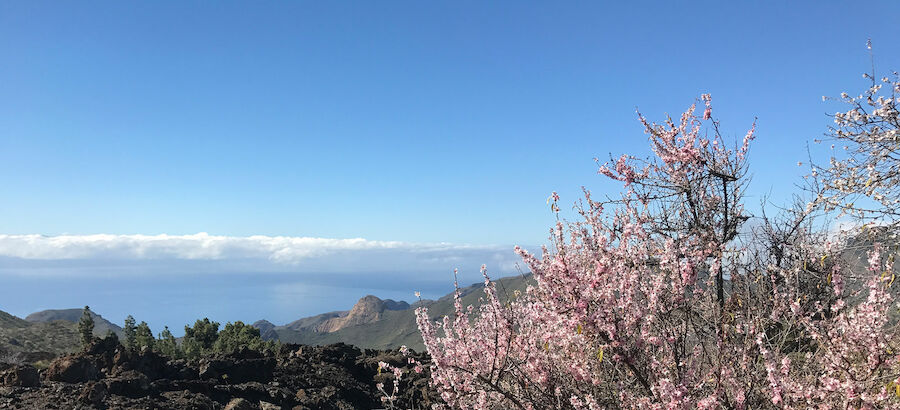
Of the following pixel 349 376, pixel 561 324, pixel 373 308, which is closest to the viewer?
pixel 561 324

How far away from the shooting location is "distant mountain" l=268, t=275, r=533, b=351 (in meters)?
128

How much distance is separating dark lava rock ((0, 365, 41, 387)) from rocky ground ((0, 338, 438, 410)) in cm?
2

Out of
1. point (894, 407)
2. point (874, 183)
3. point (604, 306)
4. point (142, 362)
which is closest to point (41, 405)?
point (142, 362)

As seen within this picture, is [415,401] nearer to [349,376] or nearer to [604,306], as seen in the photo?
[349,376]

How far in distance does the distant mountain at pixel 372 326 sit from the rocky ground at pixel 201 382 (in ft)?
287

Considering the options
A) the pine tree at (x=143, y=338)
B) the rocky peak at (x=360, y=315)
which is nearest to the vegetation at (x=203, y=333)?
the pine tree at (x=143, y=338)

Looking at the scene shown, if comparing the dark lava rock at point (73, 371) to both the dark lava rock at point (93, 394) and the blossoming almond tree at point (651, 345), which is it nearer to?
the dark lava rock at point (93, 394)

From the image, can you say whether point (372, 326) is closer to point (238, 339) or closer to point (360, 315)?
point (360, 315)

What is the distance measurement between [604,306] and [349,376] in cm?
1221

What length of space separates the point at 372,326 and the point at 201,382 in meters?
146

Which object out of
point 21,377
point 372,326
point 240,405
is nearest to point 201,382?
point 240,405

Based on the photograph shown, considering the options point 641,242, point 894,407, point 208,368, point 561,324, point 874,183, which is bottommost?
point 208,368

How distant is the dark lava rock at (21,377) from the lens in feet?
39.2

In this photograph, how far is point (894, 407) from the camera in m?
4.91
